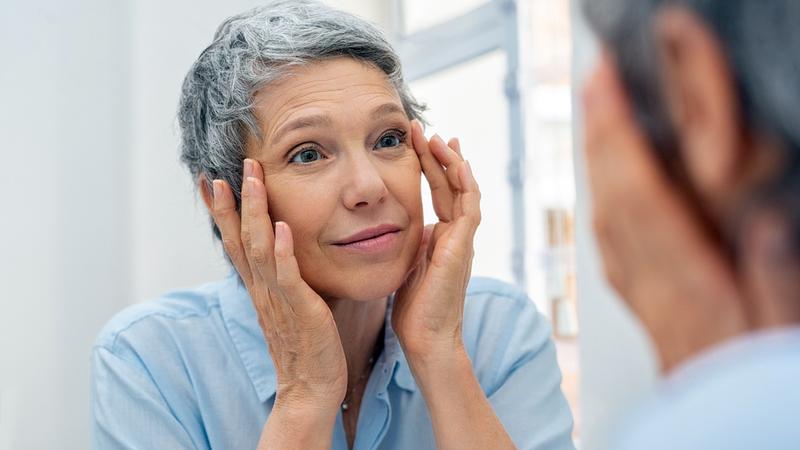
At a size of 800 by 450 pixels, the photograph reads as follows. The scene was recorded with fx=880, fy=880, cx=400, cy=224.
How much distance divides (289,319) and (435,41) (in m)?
1.39

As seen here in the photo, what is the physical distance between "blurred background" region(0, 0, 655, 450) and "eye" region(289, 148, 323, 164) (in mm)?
873

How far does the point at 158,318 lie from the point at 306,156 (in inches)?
15.4

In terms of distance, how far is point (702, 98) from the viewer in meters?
0.43

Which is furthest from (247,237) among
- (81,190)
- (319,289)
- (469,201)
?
(81,190)

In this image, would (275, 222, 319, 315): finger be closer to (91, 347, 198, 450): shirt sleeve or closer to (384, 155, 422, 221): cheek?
(384, 155, 422, 221): cheek

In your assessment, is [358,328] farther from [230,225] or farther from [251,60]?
[251,60]

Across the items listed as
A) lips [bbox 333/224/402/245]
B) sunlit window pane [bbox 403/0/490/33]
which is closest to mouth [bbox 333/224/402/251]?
lips [bbox 333/224/402/245]

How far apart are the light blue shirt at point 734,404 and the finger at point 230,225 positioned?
0.97m

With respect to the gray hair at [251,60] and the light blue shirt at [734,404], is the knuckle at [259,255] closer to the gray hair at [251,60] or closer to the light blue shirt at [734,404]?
the gray hair at [251,60]

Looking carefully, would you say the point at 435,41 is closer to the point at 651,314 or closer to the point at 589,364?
the point at 589,364

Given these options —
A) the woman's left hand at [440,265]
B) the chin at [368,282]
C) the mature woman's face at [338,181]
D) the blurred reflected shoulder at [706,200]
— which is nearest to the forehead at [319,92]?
the mature woman's face at [338,181]

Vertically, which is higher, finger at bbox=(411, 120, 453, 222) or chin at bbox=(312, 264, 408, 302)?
finger at bbox=(411, 120, 453, 222)

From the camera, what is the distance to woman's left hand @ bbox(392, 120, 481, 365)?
1.28 metres

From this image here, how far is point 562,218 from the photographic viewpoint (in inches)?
88.0
